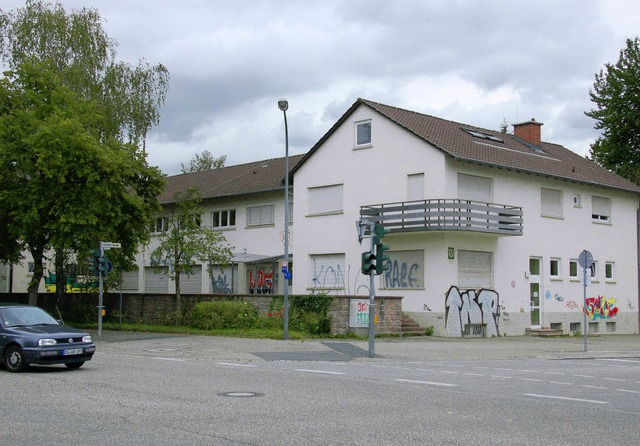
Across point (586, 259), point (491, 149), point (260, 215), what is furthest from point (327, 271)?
point (586, 259)

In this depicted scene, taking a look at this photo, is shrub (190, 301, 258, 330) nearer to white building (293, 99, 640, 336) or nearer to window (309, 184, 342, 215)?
white building (293, 99, 640, 336)

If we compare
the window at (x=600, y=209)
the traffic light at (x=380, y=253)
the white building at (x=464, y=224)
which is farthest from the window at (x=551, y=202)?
the traffic light at (x=380, y=253)

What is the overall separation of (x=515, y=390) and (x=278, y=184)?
25.4 m

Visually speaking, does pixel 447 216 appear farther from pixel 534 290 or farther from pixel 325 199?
pixel 325 199

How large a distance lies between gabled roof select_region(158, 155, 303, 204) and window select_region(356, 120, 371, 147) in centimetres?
487

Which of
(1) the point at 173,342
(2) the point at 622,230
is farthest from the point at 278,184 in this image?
(2) the point at 622,230

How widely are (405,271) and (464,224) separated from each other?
11.2 feet

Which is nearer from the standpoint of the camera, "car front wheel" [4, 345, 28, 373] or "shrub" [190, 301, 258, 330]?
"car front wheel" [4, 345, 28, 373]

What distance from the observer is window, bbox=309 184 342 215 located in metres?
35.1

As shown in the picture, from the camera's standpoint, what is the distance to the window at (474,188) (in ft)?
104

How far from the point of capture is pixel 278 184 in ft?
126

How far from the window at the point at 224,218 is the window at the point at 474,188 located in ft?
46.8

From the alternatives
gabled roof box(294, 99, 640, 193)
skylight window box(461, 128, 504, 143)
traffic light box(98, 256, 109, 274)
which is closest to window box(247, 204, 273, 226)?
gabled roof box(294, 99, 640, 193)

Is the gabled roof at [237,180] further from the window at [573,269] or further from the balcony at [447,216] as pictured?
the window at [573,269]
